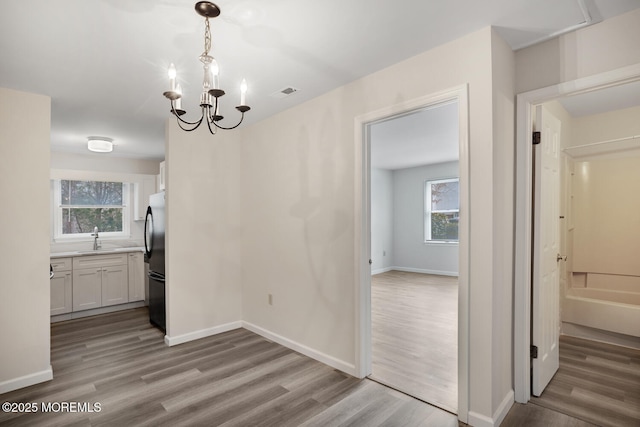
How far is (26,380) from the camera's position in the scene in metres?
2.76

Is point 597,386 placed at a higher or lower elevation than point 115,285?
lower

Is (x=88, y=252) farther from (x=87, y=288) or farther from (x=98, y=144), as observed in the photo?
(x=98, y=144)

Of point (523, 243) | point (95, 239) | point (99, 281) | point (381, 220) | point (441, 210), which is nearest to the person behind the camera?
point (523, 243)

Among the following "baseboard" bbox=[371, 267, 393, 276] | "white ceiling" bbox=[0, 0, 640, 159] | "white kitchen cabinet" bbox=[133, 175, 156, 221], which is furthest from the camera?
"baseboard" bbox=[371, 267, 393, 276]

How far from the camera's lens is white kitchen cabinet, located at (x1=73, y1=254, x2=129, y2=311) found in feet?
15.3

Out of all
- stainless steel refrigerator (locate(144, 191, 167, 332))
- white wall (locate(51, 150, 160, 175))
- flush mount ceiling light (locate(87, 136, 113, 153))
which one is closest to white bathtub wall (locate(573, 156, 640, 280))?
stainless steel refrigerator (locate(144, 191, 167, 332))

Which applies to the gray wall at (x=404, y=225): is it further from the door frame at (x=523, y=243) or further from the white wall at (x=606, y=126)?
the door frame at (x=523, y=243)

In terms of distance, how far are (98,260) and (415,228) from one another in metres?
6.32

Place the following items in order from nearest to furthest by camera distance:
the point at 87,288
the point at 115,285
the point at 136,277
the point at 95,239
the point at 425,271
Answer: the point at 87,288 → the point at 115,285 → the point at 136,277 → the point at 95,239 → the point at 425,271

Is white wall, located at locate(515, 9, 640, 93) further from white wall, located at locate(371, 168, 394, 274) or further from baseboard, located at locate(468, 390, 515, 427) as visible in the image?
white wall, located at locate(371, 168, 394, 274)

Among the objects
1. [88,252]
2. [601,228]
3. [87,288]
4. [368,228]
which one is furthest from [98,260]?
[601,228]

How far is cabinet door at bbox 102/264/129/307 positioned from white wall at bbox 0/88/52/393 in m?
2.10

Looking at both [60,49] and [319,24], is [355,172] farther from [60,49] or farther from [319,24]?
[60,49]

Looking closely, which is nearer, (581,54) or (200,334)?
(581,54)
